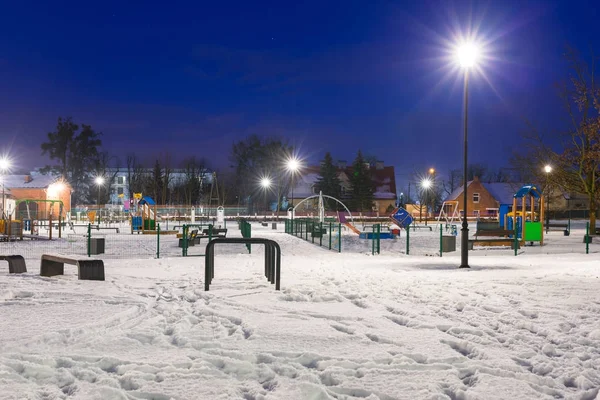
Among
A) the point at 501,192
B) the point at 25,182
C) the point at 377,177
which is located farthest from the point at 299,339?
the point at 501,192

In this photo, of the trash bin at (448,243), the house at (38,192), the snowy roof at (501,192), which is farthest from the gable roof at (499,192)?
the trash bin at (448,243)

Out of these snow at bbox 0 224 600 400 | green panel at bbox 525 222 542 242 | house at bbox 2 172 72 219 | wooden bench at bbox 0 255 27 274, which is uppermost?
house at bbox 2 172 72 219

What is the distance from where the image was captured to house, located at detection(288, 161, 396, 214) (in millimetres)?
80938

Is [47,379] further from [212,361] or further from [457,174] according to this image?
[457,174]

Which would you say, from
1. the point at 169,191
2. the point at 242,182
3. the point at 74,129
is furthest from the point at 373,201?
the point at 74,129

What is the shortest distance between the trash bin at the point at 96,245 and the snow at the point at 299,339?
8.77 metres

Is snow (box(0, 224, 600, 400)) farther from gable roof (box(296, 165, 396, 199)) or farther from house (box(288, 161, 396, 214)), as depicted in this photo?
gable roof (box(296, 165, 396, 199))

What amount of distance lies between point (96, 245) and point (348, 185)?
65.4m

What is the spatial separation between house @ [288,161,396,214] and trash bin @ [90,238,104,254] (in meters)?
57.5

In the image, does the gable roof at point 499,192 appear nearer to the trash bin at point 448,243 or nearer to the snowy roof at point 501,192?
the snowy roof at point 501,192

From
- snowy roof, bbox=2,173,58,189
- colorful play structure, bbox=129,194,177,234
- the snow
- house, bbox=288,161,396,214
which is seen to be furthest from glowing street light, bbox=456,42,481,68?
house, bbox=288,161,396,214

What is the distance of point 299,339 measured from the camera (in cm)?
593

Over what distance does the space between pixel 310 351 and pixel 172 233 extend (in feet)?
102

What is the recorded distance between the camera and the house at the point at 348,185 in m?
80.9
